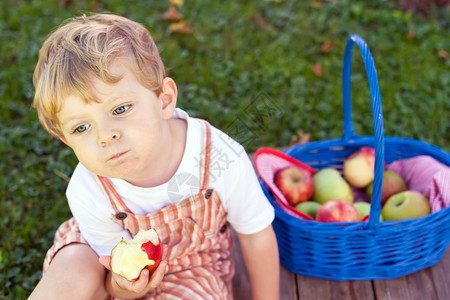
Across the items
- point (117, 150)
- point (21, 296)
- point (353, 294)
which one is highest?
point (117, 150)

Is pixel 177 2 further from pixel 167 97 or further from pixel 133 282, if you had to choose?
pixel 133 282

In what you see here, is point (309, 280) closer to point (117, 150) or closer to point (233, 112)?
point (117, 150)

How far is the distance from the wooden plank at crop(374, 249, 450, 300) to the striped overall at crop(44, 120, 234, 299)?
0.57m

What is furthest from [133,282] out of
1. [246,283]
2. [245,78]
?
Answer: [245,78]

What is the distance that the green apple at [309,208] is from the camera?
210 cm

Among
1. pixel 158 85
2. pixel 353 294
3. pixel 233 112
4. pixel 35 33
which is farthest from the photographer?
pixel 35 33

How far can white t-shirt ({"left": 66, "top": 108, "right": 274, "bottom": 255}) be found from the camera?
1.67 metres

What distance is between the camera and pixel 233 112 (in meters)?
2.92

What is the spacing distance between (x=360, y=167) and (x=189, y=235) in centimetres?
83

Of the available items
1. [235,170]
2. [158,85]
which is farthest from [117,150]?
[235,170]

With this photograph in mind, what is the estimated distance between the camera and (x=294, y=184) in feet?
6.98

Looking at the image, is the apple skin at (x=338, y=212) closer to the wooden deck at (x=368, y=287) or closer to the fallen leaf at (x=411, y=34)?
the wooden deck at (x=368, y=287)

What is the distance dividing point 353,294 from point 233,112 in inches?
50.1

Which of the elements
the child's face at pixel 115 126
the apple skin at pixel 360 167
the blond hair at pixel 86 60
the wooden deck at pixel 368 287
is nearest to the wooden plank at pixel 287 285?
the wooden deck at pixel 368 287
